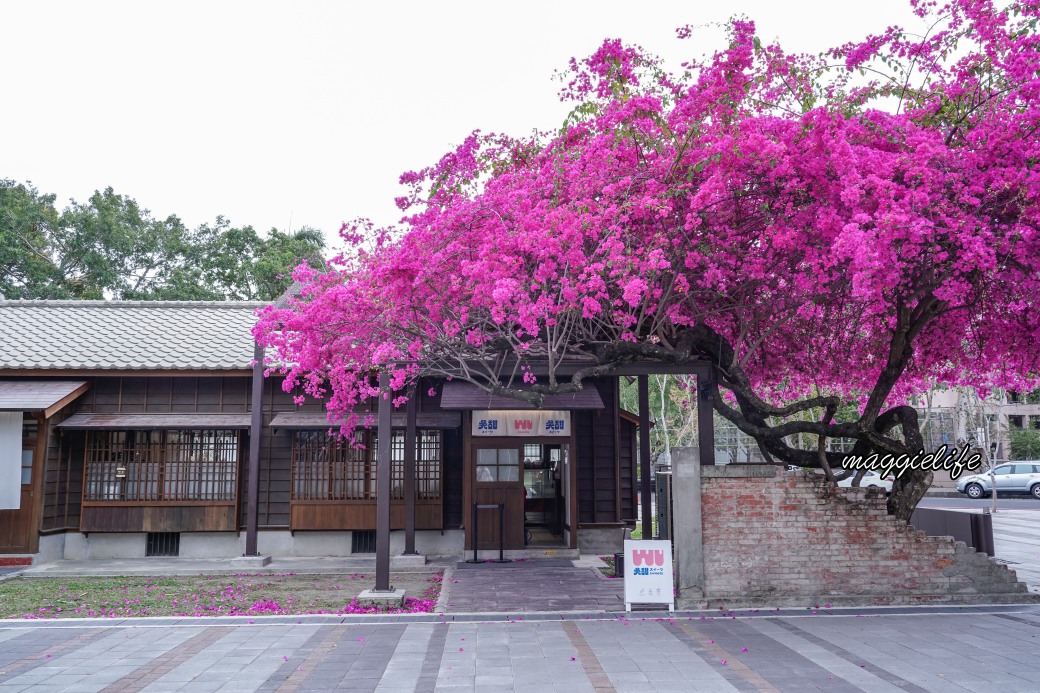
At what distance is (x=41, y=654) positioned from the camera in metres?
7.81

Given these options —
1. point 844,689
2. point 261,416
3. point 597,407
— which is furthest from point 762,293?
point 261,416

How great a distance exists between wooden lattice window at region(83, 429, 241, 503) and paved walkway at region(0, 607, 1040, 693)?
18.7 ft

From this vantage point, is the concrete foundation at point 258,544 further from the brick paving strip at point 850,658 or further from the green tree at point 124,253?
the green tree at point 124,253

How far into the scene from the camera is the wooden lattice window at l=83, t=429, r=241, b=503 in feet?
48.6

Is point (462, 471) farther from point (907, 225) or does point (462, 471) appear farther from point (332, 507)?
point (907, 225)

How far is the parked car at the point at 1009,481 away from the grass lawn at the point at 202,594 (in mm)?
26016

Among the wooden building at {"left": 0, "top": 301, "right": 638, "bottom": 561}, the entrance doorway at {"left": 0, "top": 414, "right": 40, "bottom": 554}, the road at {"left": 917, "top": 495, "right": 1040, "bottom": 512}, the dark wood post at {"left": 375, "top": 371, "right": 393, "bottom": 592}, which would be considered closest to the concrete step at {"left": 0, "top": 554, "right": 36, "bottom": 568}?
the entrance doorway at {"left": 0, "top": 414, "right": 40, "bottom": 554}

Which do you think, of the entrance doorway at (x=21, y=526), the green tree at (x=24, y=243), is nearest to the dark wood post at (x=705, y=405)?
the entrance doorway at (x=21, y=526)

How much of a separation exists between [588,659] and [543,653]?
0.50 meters

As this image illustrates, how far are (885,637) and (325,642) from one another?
619 centimetres

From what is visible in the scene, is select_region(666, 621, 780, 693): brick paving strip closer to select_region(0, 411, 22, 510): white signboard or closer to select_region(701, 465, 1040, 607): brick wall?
select_region(701, 465, 1040, 607): brick wall

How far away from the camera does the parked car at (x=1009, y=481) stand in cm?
2978

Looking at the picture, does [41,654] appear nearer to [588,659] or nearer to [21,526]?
[588,659]

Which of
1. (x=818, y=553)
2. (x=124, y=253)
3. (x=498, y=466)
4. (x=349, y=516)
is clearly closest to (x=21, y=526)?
(x=349, y=516)
